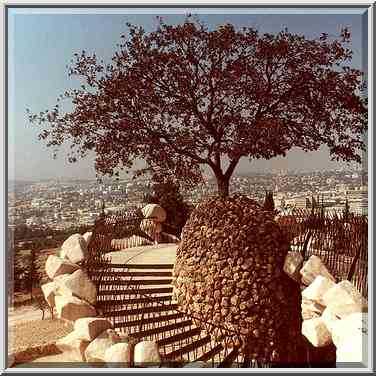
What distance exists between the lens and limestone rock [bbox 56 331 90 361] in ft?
17.1

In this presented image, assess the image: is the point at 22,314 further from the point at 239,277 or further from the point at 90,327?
the point at 239,277

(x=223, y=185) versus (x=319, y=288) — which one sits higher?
(x=223, y=185)

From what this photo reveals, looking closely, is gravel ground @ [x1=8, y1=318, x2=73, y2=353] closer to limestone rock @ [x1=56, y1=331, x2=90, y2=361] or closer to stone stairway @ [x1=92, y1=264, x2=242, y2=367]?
limestone rock @ [x1=56, y1=331, x2=90, y2=361]

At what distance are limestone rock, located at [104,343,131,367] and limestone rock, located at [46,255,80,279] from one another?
93 cm

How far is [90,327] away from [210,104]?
2.56 meters

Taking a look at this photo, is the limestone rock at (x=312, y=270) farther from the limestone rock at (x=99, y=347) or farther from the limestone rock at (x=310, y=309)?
the limestone rock at (x=99, y=347)

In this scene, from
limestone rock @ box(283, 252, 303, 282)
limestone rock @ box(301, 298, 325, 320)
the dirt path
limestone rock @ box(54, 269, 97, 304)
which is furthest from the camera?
limestone rock @ box(283, 252, 303, 282)

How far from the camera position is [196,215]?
570cm

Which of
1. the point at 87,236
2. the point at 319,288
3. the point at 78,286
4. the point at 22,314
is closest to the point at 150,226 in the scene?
the point at 87,236

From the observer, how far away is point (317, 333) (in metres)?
5.42

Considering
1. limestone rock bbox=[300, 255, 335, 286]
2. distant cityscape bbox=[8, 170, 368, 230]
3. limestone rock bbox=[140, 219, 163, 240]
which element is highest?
distant cityscape bbox=[8, 170, 368, 230]

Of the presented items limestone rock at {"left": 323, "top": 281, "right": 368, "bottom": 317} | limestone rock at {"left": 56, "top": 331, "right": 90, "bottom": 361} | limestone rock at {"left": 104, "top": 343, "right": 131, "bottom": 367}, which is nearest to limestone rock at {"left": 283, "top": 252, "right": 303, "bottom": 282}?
limestone rock at {"left": 323, "top": 281, "right": 368, "bottom": 317}

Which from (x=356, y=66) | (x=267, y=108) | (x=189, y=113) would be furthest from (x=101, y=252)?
(x=356, y=66)

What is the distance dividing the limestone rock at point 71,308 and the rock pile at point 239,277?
1.09 meters
